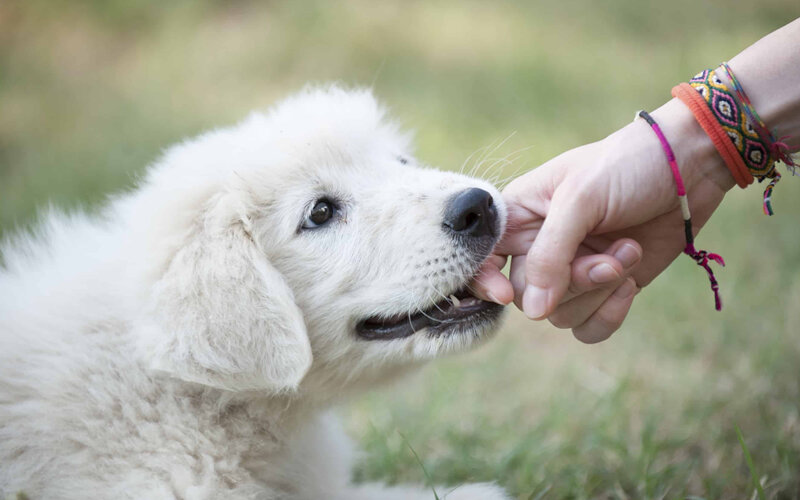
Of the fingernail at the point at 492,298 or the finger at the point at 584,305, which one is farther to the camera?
the finger at the point at 584,305

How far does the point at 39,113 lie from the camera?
8.28m

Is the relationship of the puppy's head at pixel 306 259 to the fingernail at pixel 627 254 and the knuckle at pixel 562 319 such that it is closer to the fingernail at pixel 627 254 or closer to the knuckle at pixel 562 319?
the knuckle at pixel 562 319

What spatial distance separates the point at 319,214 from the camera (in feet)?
8.55

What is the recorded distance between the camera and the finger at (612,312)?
2617 millimetres

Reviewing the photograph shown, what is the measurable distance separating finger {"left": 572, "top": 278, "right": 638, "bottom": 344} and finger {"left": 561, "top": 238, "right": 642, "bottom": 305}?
0.46 ft

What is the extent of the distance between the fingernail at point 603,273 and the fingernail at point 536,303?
164 mm

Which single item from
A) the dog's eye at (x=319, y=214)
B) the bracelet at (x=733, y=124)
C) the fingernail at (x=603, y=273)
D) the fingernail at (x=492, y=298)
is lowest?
the fingernail at (x=603, y=273)

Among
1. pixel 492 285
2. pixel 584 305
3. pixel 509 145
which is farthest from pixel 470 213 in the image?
pixel 509 145

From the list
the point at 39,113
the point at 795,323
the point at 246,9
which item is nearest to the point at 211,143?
the point at 795,323

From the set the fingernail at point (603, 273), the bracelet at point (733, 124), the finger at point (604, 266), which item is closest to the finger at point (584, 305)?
the finger at point (604, 266)

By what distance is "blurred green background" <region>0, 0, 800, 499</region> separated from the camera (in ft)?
10.5

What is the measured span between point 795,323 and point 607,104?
4.18 m

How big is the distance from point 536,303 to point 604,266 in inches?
9.4

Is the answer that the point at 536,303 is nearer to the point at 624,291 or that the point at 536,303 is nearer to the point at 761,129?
the point at 624,291
